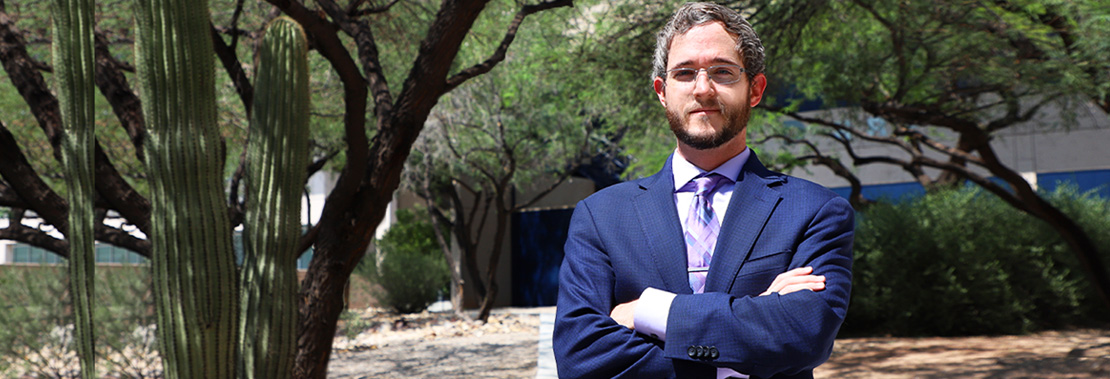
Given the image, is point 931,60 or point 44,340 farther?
point 931,60

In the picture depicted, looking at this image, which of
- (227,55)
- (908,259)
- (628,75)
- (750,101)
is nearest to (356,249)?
(227,55)

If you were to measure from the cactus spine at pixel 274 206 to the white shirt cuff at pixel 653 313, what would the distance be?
4001 millimetres

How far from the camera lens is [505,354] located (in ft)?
37.2

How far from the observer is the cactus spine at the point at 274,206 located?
16.8ft

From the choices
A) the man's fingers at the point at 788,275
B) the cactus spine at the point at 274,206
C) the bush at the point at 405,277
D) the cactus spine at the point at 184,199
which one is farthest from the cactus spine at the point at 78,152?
the bush at the point at 405,277

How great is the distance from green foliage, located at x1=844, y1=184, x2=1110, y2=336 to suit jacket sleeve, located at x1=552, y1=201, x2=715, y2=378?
11.4 m

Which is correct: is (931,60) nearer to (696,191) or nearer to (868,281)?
(868,281)

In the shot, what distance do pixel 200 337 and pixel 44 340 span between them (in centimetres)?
517

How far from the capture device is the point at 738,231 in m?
1.63

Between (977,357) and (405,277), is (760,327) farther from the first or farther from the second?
(405,277)

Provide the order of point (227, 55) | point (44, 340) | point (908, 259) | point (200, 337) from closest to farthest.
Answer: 1. point (200, 337)
2. point (227, 55)
3. point (44, 340)
4. point (908, 259)

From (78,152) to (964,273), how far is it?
11.5 meters

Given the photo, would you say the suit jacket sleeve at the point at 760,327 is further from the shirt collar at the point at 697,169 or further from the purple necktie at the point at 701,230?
the shirt collar at the point at 697,169

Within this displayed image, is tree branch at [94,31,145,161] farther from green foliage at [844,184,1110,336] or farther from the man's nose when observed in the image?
green foliage at [844,184,1110,336]
